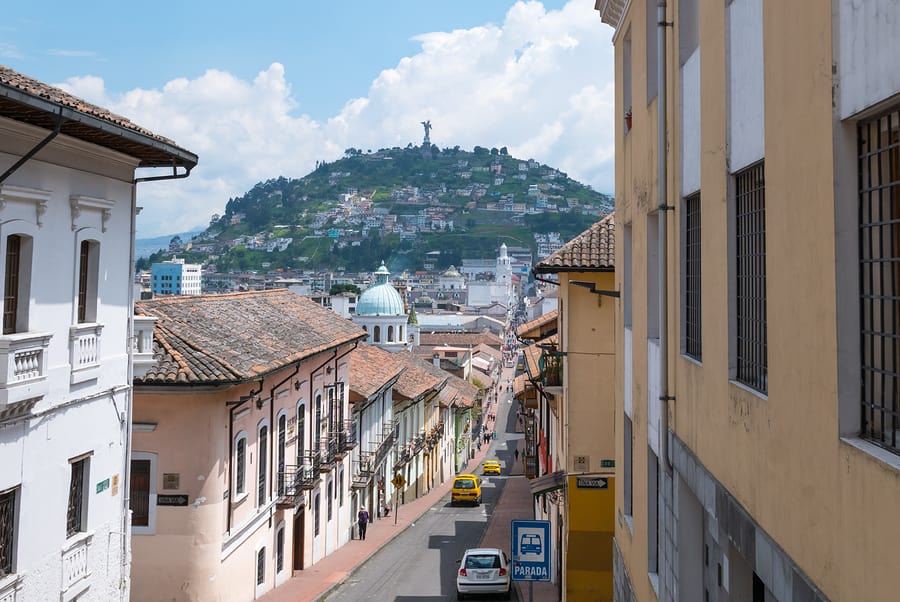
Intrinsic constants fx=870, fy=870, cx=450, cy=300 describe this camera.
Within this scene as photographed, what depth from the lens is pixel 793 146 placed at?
488 centimetres

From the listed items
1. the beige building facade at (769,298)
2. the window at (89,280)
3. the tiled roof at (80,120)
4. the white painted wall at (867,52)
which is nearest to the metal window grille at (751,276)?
the beige building facade at (769,298)

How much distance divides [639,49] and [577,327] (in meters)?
7.52

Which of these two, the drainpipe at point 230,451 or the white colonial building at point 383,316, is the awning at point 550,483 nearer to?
the drainpipe at point 230,451

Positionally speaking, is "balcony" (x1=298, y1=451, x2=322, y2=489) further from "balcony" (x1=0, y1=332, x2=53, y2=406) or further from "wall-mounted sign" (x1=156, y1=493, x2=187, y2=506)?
"balcony" (x1=0, y1=332, x2=53, y2=406)

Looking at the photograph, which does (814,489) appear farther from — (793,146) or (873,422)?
(793,146)

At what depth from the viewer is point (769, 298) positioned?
5402 millimetres

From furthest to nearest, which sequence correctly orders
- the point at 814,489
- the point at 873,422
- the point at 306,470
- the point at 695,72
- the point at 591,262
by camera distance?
the point at 306,470 → the point at 591,262 → the point at 695,72 → the point at 814,489 → the point at 873,422

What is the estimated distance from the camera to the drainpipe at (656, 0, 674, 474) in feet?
29.2

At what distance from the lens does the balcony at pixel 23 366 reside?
905 centimetres

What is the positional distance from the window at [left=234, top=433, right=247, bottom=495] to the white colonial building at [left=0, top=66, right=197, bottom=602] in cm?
496

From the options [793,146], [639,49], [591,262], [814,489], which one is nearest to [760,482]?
[814,489]

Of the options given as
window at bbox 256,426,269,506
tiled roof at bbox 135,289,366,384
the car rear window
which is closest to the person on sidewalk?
tiled roof at bbox 135,289,366,384

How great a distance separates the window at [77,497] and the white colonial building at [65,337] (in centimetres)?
2

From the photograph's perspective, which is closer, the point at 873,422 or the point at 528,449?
the point at 873,422
